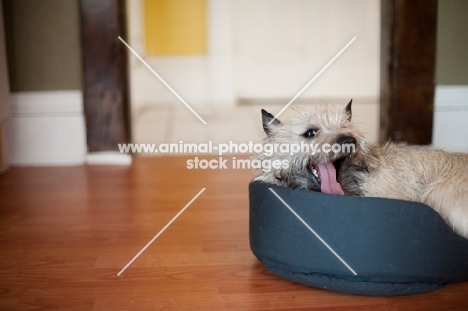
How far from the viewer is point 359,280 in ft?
4.78

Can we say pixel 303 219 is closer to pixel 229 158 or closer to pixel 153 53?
pixel 229 158

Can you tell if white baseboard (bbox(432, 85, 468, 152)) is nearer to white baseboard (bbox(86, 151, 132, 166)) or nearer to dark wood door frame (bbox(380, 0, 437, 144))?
dark wood door frame (bbox(380, 0, 437, 144))

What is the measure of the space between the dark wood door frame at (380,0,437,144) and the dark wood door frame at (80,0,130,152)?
1403mm

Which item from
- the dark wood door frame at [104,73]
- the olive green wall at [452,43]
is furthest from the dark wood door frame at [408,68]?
the dark wood door frame at [104,73]

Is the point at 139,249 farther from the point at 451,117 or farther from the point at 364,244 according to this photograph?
the point at 451,117

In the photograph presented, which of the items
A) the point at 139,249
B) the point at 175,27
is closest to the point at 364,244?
the point at 139,249

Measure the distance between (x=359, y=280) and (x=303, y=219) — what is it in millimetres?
211

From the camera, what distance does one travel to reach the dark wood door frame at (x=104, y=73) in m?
2.92

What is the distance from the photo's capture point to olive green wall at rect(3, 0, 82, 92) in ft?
9.68

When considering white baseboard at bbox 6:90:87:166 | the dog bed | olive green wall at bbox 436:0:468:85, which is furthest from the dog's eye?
olive green wall at bbox 436:0:468:85

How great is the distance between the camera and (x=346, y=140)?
4.87ft

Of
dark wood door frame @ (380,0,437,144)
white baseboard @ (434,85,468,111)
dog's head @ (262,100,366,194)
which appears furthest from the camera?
white baseboard @ (434,85,468,111)

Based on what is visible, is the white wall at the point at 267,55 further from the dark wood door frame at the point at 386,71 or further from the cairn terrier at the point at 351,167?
the cairn terrier at the point at 351,167

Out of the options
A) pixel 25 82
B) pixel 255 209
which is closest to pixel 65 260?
pixel 255 209
